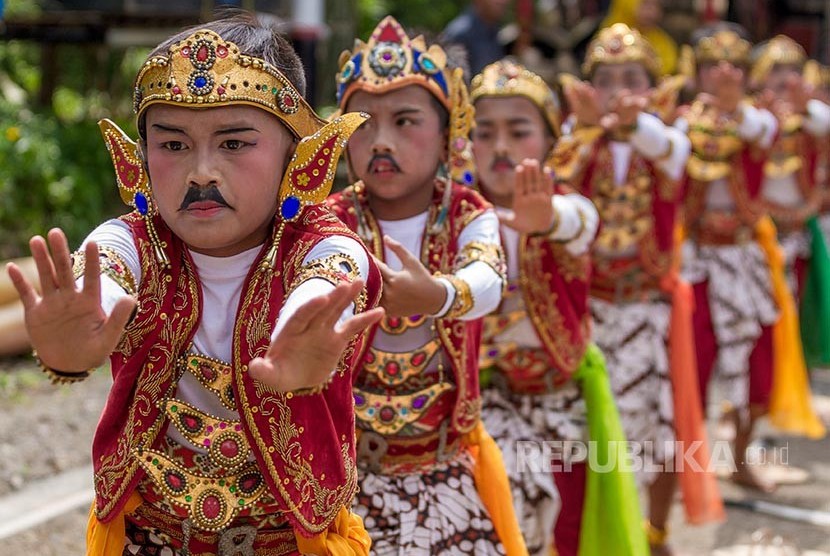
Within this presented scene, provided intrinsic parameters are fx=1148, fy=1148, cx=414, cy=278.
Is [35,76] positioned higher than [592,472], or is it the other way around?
[35,76]

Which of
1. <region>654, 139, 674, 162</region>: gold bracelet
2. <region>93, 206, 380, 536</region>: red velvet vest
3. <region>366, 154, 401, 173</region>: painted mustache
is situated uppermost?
<region>366, 154, 401, 173</region>: painted mustache

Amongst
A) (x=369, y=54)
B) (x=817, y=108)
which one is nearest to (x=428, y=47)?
(x=369, y=54)

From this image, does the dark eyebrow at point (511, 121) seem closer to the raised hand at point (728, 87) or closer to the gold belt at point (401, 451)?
the gold belt at point (401, 451)

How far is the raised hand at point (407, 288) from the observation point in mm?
2414

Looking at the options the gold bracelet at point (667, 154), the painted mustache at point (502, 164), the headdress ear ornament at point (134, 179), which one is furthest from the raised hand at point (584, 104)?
the headdress ear ornament at point (134, 179)

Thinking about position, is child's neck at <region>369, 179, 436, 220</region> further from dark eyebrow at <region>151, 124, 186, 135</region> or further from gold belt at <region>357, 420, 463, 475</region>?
dark eyebrow at <region>151, 124, 186, 135</region>

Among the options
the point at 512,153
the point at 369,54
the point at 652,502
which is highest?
the point at 369,54

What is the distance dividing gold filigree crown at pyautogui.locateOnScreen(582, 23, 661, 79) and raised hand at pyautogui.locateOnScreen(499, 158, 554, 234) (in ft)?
5.90

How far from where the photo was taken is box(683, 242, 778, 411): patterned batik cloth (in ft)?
18.7

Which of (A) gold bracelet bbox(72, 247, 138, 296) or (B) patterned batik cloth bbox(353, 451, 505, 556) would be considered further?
(B) patterned batik cloth bbox(353, 451, 505, 556)

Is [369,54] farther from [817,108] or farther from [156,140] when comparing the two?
[817,108]

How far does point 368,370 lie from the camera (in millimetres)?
2902

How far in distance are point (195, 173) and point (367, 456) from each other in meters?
1.12

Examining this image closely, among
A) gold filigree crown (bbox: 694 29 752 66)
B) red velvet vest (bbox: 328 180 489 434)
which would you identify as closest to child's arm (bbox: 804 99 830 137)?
gold filigree crown (bbox: 694 29 752 66)
